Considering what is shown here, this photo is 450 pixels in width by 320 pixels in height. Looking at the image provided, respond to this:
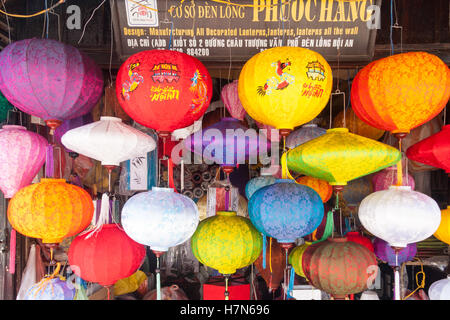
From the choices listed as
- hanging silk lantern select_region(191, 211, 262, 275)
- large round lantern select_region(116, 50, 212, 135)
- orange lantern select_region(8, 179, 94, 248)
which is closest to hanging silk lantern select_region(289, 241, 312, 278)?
hanging silk lantern select_region(191, 211, 262, 275)

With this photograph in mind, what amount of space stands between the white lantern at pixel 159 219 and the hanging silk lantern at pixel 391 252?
4.19 ft

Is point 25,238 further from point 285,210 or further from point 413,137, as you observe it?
point 413,137

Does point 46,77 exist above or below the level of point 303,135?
above

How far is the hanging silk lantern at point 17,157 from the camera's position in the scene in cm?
162

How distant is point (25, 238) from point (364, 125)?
2460 mm

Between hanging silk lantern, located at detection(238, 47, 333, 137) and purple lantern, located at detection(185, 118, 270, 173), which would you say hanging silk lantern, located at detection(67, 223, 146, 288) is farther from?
hanging silk lantern, located at detection(238, 47, 333, 137)

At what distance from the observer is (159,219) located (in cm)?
144

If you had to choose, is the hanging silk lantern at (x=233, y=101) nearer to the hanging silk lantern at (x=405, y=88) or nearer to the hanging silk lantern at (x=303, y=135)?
the hanging silk lantern at (x=303, y=135)

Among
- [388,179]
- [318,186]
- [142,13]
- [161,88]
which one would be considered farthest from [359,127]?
[142,13]

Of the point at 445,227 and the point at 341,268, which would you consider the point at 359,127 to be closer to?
the point at 445,227

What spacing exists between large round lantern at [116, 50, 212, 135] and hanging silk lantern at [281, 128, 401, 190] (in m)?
0.58

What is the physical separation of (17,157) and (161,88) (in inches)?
32.4

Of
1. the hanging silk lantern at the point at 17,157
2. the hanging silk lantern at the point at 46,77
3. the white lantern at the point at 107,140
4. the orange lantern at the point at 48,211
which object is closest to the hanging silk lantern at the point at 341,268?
the white lantern at the point at 107,140
